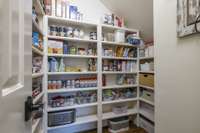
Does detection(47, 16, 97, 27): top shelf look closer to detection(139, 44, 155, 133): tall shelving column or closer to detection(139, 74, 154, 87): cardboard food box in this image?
detection(139, 44, 155, 133): tall shelving column

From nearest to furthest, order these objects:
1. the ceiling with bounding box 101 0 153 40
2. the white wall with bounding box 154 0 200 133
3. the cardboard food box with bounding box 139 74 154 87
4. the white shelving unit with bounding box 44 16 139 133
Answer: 1. the white wall with bounding box 154 0 200 133
2. the white shelving unit with bounding box 44 16 139 133
3. the ceiling with bounding box 101 0 153 40
4. the cardboard food box with bounding box 139 74 154 87

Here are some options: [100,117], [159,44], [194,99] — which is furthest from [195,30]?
[100,117]

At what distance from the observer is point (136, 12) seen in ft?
7.66

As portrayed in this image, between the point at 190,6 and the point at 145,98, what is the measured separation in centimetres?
189

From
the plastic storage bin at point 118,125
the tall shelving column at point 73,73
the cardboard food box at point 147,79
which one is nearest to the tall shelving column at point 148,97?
the cardboard food box at point 147,79

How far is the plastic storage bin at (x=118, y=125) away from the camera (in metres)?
2.39

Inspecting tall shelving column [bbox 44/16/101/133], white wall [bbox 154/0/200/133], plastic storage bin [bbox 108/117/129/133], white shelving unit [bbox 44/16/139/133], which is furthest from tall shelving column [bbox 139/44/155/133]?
white wall [bbox 154/0/200/133]

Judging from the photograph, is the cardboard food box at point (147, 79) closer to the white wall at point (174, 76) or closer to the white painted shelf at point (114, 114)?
the white painted shelf at point (114, 114)

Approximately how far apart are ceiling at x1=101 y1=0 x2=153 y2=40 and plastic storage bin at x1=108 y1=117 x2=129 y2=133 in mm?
1711

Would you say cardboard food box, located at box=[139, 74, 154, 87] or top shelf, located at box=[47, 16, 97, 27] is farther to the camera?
cardboard food box, located at box=[139, 74, 154, 87]

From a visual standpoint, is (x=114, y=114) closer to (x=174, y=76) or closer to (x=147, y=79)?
(x=147, y=79)

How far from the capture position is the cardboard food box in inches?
91.0

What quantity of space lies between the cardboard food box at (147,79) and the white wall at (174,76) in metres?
0.99

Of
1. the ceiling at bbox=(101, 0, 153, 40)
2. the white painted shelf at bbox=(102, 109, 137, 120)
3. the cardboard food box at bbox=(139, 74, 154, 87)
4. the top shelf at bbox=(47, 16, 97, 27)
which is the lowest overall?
the white painted shelf at bbox=(102, 109, 137, 120)
